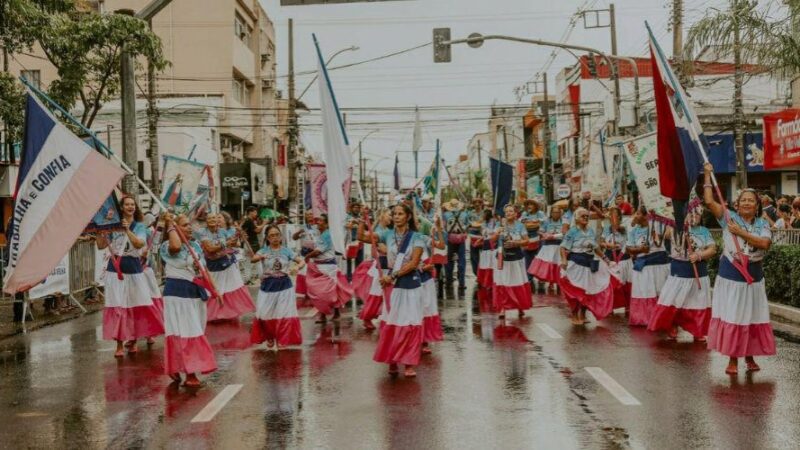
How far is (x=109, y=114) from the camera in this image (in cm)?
4431

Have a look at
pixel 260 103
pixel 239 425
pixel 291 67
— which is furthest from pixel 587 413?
pixel 260 103

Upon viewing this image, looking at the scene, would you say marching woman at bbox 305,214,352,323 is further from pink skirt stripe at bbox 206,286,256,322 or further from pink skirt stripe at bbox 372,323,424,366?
pink skirt stripe at bbox 372,323,424,366

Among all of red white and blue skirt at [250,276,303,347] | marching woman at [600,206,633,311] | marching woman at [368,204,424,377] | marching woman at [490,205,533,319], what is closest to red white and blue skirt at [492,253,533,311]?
marching woman at [490,205,533,319]

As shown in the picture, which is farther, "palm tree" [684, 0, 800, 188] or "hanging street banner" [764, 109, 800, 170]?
"hanging street banner" [764, 109, 800, 170]

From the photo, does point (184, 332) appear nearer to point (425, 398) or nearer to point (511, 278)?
point (425, 398)

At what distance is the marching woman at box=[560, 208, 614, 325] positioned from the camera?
1450 cm

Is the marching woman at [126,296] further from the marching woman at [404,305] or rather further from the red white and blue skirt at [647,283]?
the red white and blue skirt at [647,283]

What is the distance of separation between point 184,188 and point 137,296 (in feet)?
16.8

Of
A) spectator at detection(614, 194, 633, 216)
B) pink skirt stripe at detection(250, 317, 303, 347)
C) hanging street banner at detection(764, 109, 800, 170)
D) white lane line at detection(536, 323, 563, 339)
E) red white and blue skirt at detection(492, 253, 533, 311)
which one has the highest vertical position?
hanging street banner at detection(764, 109, 800, 170)

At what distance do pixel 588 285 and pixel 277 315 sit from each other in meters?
4.85

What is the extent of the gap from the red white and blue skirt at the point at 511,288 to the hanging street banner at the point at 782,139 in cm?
751

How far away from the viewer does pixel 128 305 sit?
40.9ft

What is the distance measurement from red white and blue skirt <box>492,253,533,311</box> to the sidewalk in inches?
147

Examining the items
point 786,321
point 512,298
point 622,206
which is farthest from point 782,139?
point 512,298
